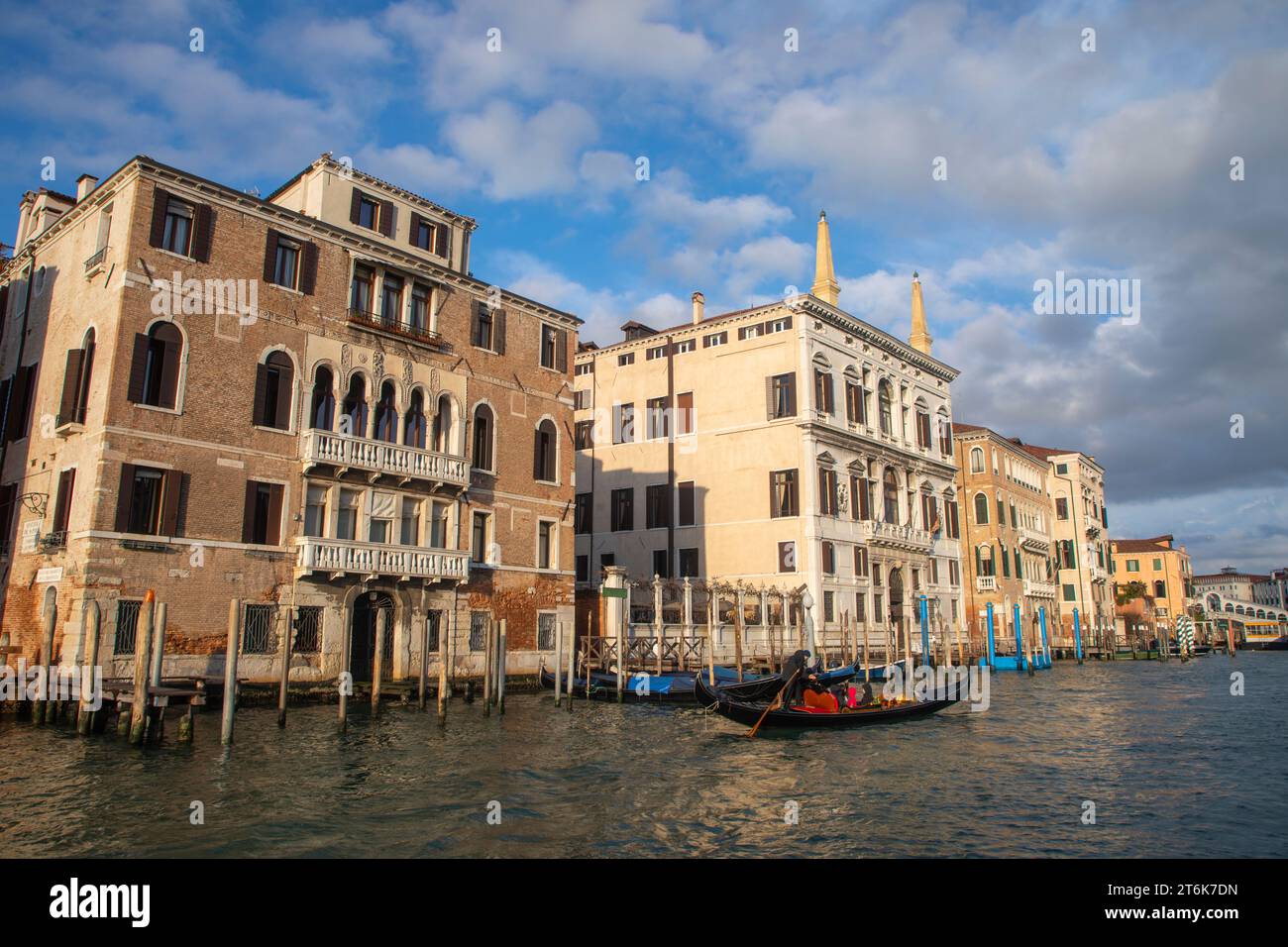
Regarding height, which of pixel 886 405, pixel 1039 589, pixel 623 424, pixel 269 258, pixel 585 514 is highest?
pixel 886 405

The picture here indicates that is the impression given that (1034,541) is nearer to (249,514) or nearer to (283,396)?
(283,396)

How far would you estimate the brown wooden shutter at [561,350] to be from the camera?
2836 centimetres

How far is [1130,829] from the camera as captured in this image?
10.5m

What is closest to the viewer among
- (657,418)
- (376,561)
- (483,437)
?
(376,561)

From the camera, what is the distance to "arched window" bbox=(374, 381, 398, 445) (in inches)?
922

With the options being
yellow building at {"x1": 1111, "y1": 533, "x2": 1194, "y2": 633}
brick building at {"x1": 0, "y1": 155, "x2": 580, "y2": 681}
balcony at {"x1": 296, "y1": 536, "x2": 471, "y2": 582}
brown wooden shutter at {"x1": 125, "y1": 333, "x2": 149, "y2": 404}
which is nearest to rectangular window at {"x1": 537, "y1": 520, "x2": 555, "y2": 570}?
brick building at {"x1": 0, "y1": 155, "x2": 580, "y2": 681}

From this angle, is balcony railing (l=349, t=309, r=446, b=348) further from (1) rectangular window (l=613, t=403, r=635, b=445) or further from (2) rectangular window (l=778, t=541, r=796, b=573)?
(2) rectangular window (l=778, t=541, r=796, b=573)

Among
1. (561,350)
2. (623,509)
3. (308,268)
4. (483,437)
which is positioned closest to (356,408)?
(308,268)

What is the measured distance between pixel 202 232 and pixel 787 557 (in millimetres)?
22221

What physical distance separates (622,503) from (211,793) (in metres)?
27.8

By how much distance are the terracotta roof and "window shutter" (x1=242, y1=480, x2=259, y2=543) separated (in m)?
76.6

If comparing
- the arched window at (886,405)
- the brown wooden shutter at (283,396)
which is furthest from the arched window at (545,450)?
the arched window at (886,405)

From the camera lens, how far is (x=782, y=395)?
35062 mm
